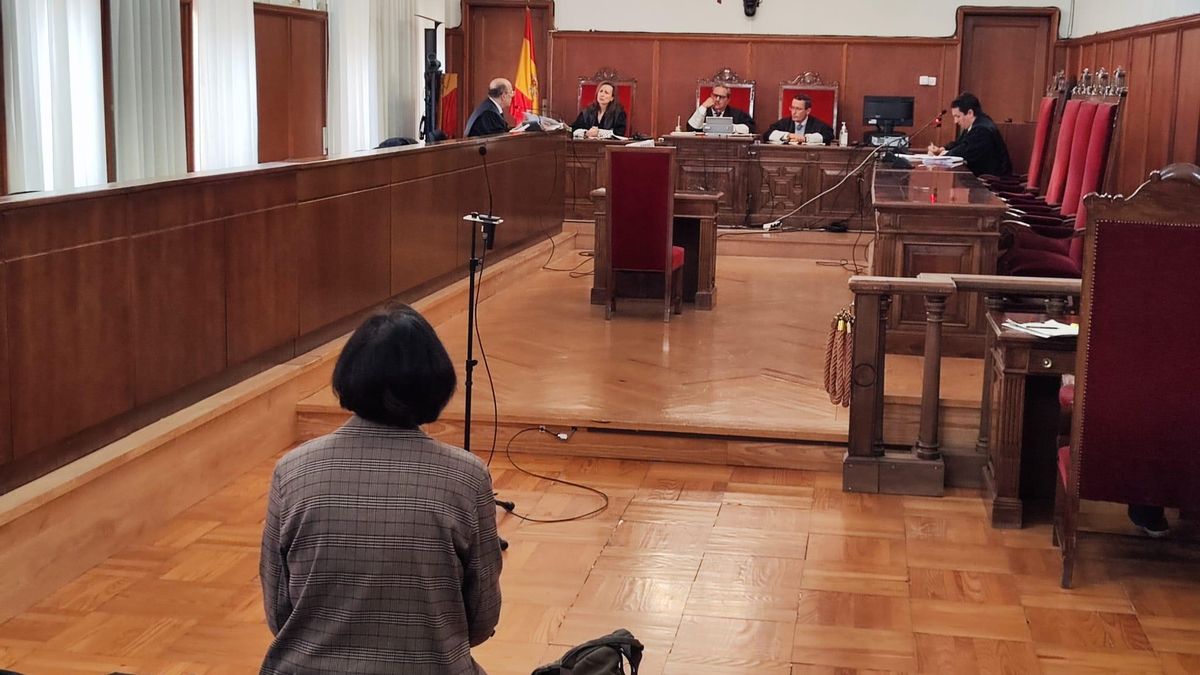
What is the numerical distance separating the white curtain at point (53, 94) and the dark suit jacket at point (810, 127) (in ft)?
21.4

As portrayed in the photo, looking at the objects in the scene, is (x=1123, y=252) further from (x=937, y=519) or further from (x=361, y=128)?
(x=361, y=128)

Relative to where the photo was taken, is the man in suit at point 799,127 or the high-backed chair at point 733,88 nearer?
the man in suit at point 799,127

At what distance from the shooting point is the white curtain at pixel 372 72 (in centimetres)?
1198

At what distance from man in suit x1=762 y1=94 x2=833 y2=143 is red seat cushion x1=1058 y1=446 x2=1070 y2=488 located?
8.21 meters

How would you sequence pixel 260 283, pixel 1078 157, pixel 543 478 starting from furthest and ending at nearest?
pixel 1078 157 → pixel 260 283 → pixel 543 478

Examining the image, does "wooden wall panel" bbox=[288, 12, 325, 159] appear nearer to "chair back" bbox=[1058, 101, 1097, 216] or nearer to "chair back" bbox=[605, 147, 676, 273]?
"chair back" bbox=[605, 147, 676, 273]

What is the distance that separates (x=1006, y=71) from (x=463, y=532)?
12.5m

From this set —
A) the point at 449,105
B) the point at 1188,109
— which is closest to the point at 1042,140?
the point at 1188,109

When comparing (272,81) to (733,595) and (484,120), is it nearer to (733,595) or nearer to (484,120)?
(484,120)

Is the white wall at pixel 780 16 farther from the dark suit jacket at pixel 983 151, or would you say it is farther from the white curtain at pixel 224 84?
the white curtain at pixel 224 84

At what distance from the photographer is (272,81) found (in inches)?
431

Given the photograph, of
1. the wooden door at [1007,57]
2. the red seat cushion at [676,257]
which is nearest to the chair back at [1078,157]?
the red seat cushion at [676,257]

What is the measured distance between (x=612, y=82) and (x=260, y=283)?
9075 millimetres

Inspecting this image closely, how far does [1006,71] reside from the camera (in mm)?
13477
